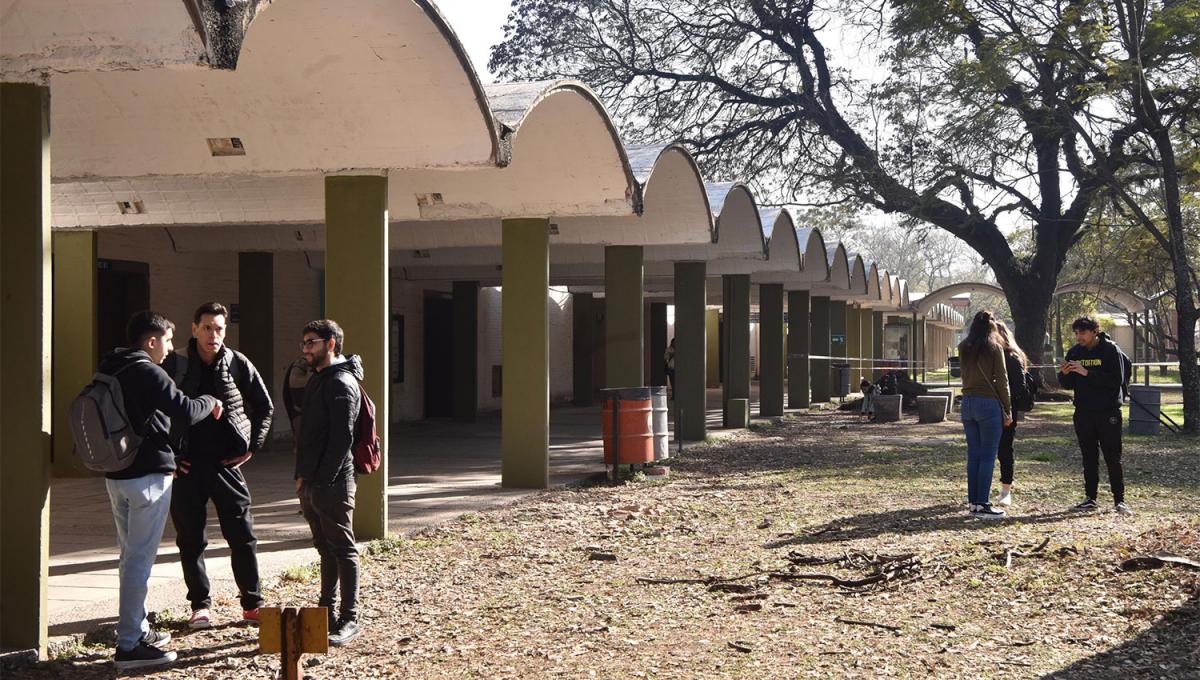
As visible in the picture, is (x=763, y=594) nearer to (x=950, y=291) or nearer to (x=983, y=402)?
(x=983, y=402)

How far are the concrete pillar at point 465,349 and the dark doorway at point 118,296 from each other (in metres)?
8.19

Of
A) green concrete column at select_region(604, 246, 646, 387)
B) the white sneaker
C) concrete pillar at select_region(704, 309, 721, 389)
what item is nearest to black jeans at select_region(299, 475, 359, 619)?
the white sneaker

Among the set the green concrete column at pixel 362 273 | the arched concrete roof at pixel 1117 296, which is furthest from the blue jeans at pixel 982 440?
the arched concrete roof at pixel 1117 296

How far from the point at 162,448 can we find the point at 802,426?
1785 centimetres

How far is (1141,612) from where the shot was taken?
21.6ft

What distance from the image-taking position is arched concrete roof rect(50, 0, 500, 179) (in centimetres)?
795

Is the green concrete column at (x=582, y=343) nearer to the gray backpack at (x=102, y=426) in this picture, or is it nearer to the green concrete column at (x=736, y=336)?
the green concrete column at (x=736, y=336)

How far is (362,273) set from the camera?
30.5 feet

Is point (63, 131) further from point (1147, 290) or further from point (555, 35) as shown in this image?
point (1147, 290)

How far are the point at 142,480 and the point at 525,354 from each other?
6.69m

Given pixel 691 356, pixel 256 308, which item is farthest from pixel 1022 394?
pixel 256 308

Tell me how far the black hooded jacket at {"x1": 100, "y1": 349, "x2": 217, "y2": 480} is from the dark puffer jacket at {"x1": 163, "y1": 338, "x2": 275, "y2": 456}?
0.39m

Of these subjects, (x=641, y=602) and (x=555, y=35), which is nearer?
(x=641, y=602)

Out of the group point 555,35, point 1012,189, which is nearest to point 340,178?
point 1012,189
